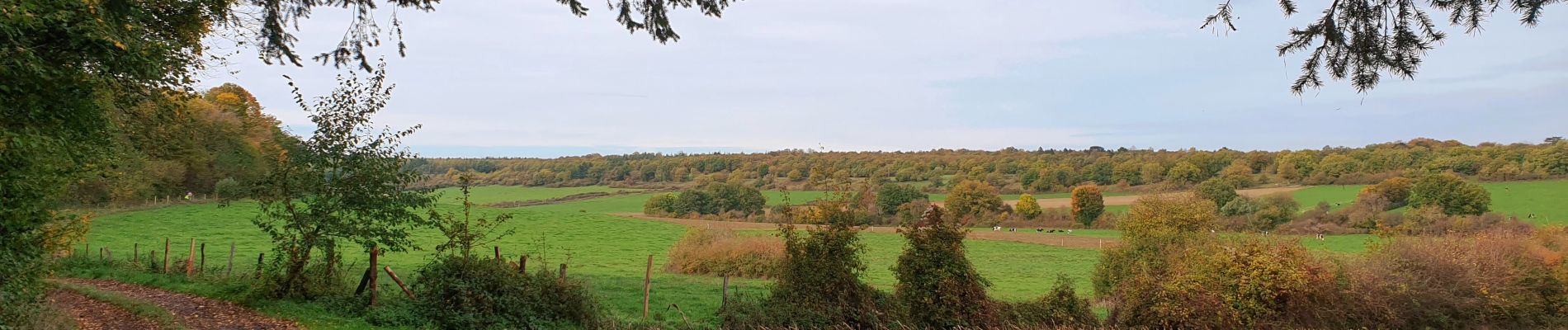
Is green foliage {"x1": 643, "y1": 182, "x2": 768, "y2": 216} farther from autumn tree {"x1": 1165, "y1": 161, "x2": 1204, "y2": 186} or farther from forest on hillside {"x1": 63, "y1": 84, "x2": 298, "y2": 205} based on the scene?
autumn tree {"x1": 1165, "y1": 161, "x2": 1204, "y2": 186}

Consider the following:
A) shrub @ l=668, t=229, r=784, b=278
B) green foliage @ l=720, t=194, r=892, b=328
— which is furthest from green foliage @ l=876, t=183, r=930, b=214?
green foliage @ l=720, t=194, r=892, b=328

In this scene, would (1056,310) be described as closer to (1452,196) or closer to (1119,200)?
(1452,196)

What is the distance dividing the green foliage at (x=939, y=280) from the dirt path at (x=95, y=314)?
12.0m

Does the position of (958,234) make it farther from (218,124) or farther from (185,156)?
(218,124)

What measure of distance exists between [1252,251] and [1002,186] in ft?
220

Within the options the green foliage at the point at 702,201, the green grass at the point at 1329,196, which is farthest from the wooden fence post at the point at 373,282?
the green grass at the point at 1329,196

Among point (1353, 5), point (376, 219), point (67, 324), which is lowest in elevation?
point (67, 324)

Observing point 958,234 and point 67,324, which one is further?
point 958,234

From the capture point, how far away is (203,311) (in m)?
11.5

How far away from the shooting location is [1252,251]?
1634 centimetres

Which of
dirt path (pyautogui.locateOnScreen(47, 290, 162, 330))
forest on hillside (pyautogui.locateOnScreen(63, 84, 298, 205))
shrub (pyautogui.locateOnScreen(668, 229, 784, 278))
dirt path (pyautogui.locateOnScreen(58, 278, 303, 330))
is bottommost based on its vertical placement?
shrub (pyautogui.locateOnScreen(668, 229, 784, 278))

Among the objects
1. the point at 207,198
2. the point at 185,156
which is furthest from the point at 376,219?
the point at 207,198

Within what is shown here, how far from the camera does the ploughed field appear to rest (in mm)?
22500

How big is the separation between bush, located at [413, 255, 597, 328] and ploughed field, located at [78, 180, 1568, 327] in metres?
1.36
